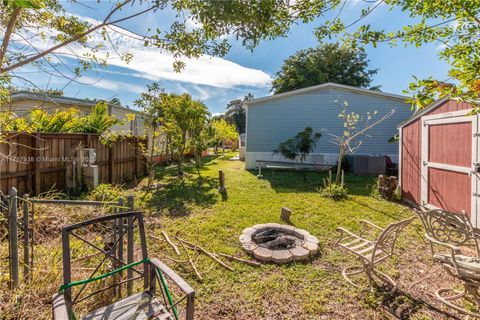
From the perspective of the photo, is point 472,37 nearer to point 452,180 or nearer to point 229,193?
point 452,180

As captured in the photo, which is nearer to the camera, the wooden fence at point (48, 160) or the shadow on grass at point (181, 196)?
the wooden fence at point (48, 160)

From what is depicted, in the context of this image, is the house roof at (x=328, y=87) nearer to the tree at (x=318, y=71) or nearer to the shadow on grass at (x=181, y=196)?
the shadow on grass at (x=181, y=196)

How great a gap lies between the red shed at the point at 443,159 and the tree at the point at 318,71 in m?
18.5

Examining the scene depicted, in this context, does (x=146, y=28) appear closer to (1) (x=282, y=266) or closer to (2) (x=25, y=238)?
(2) (x=25, y=238)

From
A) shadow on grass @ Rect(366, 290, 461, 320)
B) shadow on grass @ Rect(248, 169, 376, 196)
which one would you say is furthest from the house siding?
shadow on grass @ Rect(366, 290, 461, 320)

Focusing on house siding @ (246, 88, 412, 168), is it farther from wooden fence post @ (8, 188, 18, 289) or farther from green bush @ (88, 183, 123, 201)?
wooden fence post @ (8, 188, 18, 289)

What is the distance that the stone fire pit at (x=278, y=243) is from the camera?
3521 millimetres

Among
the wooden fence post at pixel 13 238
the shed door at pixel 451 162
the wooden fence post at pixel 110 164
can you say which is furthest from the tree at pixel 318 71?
the wooden fence post at pixel 13 238

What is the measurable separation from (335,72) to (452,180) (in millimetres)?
23010

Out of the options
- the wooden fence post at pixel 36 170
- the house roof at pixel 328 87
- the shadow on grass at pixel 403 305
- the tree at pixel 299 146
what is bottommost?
the shadow on grass at pixel 403 305

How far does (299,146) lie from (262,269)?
870 cm

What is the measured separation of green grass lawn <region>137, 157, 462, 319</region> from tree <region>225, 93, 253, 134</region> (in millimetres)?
34295

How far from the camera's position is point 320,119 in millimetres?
12305

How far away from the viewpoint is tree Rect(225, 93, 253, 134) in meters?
41.3
